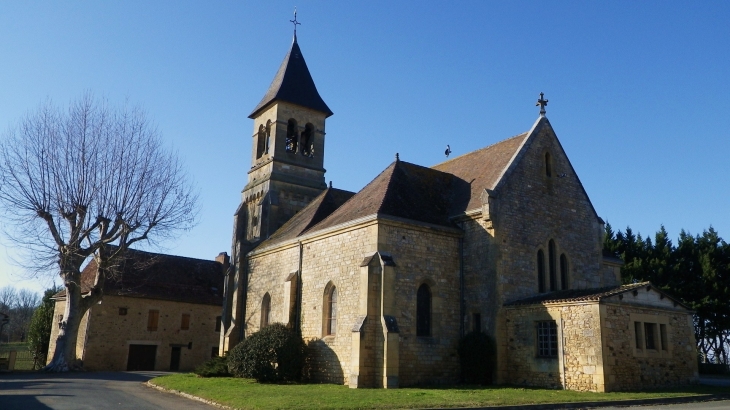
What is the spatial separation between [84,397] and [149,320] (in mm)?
20072

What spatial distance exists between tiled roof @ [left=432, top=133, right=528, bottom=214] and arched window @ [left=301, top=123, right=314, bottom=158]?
10.6 metres

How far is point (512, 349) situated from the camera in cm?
2086

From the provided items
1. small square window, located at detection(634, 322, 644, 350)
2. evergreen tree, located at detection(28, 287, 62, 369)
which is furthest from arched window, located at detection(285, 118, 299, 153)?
small square window, located at detection(634, 322, 644, 350)

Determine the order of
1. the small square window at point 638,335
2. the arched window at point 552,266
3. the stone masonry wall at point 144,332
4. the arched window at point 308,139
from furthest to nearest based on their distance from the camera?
the arched window at point 308,139
the stone masonry wall at point 144,332
the arched window at point 552,266
the small square window at point 638,335

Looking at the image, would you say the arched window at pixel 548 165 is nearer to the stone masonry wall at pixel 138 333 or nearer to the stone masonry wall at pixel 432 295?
the stone masonry wall at pixel 432 295

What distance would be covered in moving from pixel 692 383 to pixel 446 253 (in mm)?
9918

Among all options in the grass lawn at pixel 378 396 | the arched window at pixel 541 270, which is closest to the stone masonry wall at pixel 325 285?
the grass lawn at pixel 378 396

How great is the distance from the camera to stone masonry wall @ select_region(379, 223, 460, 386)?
20453mm

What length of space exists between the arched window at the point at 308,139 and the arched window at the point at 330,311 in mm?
14048

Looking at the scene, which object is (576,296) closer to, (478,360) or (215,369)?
(478,360)

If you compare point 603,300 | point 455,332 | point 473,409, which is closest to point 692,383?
point 603,300

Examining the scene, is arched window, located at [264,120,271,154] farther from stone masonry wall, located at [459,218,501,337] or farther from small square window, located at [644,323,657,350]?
small square window, located at [644,323,657,350]

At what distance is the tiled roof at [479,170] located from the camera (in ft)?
77.0

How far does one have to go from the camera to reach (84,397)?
17.0 m
